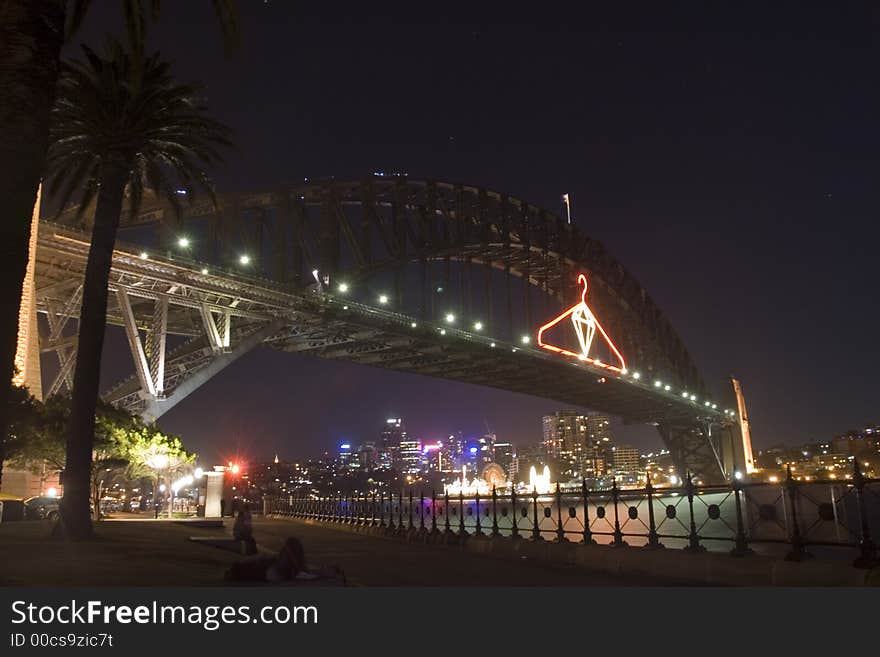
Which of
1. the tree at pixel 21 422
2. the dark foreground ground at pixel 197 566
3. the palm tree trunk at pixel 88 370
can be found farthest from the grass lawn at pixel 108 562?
the tree at pixel 21 422

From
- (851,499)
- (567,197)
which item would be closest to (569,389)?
(567,197)

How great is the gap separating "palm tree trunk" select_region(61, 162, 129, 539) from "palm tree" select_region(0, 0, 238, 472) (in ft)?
35.6

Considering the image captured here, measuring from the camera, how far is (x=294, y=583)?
10.4 metres

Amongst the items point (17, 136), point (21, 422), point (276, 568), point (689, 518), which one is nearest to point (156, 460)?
point (21, 422)

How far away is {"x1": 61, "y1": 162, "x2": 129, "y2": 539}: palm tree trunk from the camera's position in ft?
61.1

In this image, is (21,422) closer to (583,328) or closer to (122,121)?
(122,121)

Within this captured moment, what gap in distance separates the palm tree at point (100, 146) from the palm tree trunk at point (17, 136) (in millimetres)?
10809

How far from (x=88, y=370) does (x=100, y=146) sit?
260 inches

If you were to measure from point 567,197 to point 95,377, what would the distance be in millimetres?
102035

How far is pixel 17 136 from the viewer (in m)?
8.78

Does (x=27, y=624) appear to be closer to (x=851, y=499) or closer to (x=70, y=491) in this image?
(x=70, y=491)

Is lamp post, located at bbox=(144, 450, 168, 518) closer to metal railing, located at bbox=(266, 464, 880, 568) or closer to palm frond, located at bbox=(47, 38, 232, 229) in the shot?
metal railing, located at bbox=(266, 464, 880, 568)

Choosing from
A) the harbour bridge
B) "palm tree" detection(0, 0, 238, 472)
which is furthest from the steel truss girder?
"palm tree" detection(0, 0, 238, 472)

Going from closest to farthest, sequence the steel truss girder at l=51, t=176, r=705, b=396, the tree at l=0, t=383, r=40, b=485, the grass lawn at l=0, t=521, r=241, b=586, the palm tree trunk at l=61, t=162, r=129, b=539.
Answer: the grass lawn at l=0, t=521, r=241, b=586 → the palm tree trunk at l=61, t=162, r=129, b=539 → the tree at l=0, t=383, r=40, b=485 → the steel truss girder at l=51, t=176, r=705, b=396
